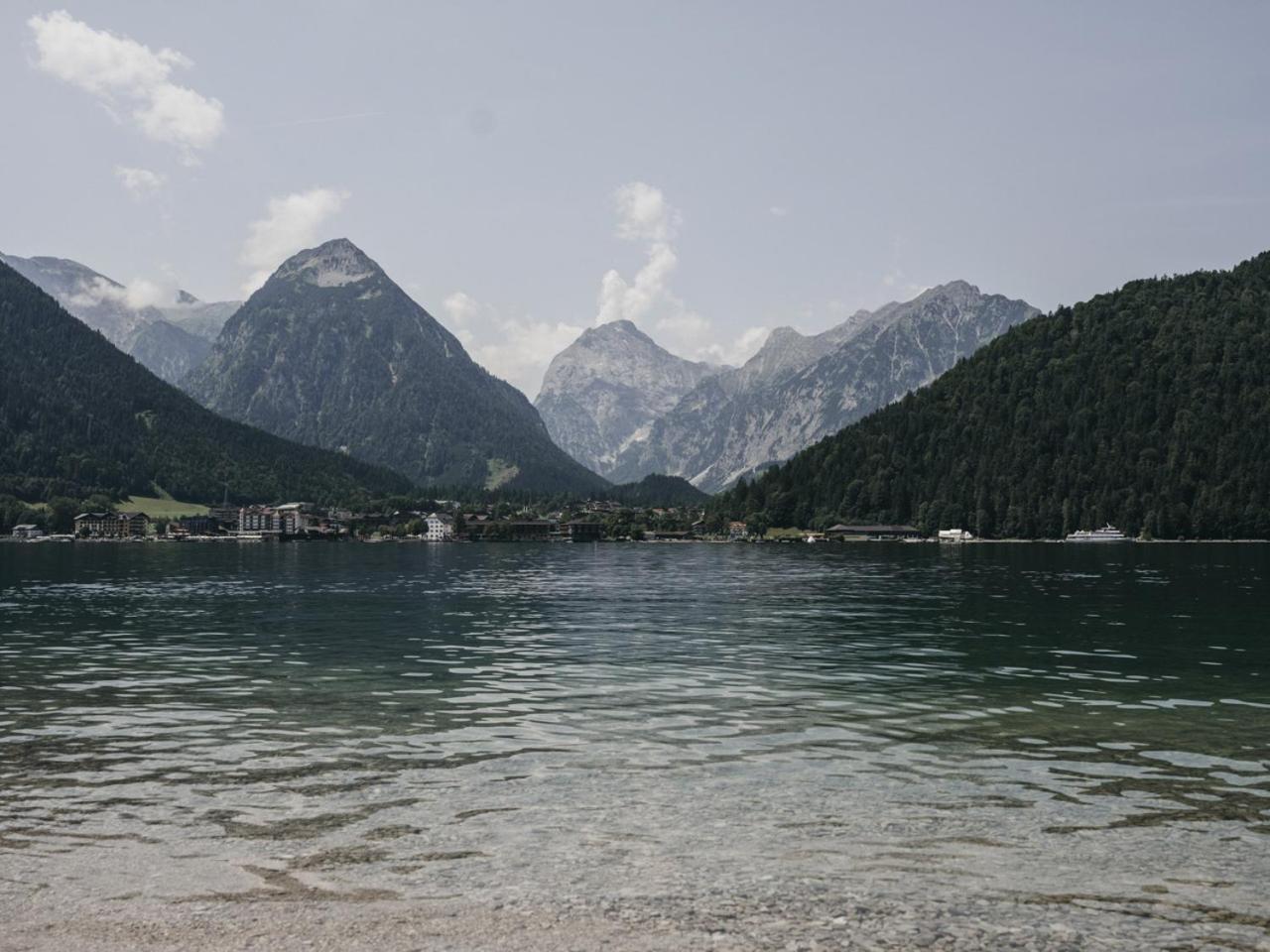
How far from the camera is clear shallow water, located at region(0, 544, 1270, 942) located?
71.0ft

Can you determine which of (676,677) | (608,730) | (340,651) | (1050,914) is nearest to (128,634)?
(340,651)

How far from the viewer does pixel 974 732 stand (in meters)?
38.6

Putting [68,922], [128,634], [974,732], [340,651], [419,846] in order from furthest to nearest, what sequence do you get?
[128,634] → [340,651] → [974,732] → [419,846] → [68,922]

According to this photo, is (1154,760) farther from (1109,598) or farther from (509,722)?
(1109,598)

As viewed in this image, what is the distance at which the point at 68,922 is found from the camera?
61.6 ft

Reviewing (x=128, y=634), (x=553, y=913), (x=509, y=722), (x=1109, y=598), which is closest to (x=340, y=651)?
(x=128, y=634)

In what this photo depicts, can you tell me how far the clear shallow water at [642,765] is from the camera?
2164 cm

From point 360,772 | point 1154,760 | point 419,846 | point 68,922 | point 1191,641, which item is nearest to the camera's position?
point 68,922

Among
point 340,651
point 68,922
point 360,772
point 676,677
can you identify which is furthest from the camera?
point 340,651

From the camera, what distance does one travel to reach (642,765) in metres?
32.8

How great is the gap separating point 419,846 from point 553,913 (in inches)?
207

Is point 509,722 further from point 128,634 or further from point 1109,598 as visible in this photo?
point 1109,598

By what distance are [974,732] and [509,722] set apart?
16474 mm

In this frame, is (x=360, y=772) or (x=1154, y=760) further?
(x=1154, y=760)
